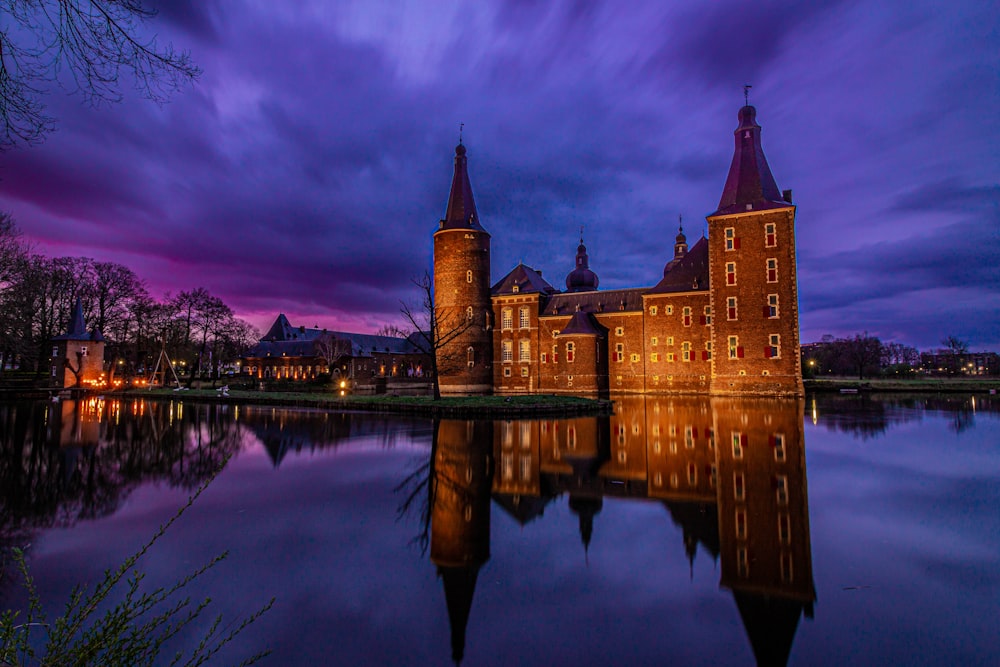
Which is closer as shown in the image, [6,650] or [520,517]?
[6,650]

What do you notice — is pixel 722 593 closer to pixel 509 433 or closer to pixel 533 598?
pixel 533 598

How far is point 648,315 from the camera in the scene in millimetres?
39500

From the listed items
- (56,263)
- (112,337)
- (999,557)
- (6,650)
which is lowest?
(999,557)

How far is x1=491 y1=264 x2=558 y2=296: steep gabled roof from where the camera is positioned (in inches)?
1719

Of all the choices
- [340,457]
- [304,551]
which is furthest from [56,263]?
[304,551]

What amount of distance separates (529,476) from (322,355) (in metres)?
55.5

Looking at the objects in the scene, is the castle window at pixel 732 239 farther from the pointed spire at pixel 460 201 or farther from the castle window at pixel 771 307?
the pointed spire at pixel 460 201

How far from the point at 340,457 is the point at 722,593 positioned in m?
8.25

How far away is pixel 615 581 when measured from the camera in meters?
4.34

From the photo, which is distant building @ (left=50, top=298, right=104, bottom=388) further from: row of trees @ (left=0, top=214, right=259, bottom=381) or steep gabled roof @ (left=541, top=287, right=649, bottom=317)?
steep gabled roof @ (left=541, top=287, right=649, bottom=317)

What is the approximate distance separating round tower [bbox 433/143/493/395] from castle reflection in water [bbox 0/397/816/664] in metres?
22.5

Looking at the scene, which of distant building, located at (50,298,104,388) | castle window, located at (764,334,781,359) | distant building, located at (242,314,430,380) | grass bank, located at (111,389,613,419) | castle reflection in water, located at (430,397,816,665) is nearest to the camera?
castle reflection in water, located at (430,397,816,665)

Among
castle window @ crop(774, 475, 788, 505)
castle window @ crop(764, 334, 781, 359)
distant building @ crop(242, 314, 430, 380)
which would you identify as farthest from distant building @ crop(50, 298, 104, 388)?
castle window @ crop(764, 334, 781, 359)

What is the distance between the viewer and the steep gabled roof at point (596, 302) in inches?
1624
